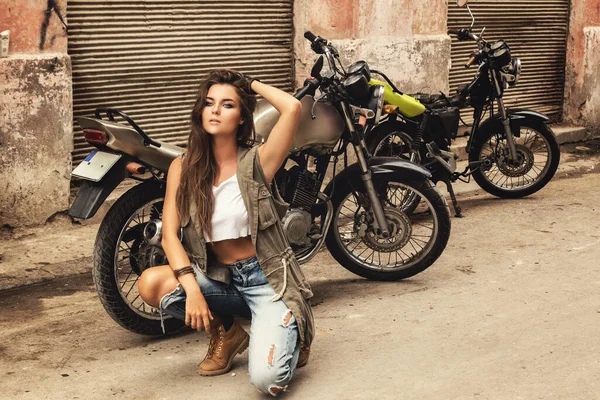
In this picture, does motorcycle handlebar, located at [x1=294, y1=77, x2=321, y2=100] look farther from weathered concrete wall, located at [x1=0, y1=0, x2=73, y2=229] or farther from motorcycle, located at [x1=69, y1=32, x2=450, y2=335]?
weathered concrete wall, located at [x1=0, y1=0, x2=73, y2=229]

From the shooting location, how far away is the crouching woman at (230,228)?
434 centimetres

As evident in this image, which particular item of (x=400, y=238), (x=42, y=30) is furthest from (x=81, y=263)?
(x=400, y=238)

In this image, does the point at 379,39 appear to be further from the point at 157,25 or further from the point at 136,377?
the point at 136,377

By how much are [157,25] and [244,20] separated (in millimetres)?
829

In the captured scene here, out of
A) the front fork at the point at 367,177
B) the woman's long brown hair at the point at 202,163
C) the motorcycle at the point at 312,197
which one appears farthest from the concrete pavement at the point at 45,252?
the woman's long brown hair at the point at 202,163

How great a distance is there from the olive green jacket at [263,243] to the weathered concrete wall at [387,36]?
4036 mm

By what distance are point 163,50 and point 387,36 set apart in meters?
2.17

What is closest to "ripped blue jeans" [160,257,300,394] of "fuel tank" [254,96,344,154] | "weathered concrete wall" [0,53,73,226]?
"fuel tank" [254,96,344,154]

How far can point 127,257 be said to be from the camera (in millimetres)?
4984

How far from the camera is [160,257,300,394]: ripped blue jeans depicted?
13.6ft

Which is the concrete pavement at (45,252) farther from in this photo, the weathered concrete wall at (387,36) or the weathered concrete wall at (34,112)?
the weathered concrete wall at (387,36)

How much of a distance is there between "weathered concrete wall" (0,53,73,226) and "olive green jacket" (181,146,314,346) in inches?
99.7

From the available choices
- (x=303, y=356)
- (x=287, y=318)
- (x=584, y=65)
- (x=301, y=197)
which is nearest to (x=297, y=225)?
(x=301, y=197)

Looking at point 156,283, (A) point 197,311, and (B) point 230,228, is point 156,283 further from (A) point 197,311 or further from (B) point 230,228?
(B) point 230,228
